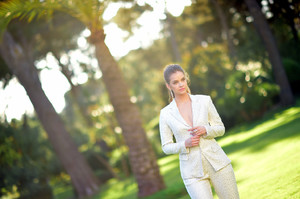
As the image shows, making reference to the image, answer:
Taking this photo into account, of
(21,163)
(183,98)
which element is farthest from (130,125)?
(21,163)

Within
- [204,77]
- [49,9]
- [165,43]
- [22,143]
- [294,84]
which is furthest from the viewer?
[165,43]

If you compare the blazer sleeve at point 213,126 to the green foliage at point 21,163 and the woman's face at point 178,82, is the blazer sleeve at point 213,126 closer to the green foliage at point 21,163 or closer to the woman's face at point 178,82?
the woman's face at point 178,82

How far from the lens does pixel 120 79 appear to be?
1198 cm

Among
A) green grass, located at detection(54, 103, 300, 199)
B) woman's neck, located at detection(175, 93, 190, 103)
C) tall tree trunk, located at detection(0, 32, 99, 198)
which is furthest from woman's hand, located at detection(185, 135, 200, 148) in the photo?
tall tree trunk, located at detection(0, 32, 99, 198)

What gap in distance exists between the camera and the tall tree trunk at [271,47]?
20.4 metres

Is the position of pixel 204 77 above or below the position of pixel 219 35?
below

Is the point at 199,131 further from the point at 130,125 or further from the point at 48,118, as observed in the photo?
the point at 48,118

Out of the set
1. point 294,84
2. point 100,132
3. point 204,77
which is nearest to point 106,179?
point 100,132

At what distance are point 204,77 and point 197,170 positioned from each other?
2366cm

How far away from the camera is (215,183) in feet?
13.5

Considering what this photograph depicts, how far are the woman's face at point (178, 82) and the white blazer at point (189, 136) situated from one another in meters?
0.14

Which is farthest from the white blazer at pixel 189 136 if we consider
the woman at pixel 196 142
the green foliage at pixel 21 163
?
the green foliage at pixel 21 163

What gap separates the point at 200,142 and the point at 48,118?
646 inches

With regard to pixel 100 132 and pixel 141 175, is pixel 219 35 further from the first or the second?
pixel 141 175
